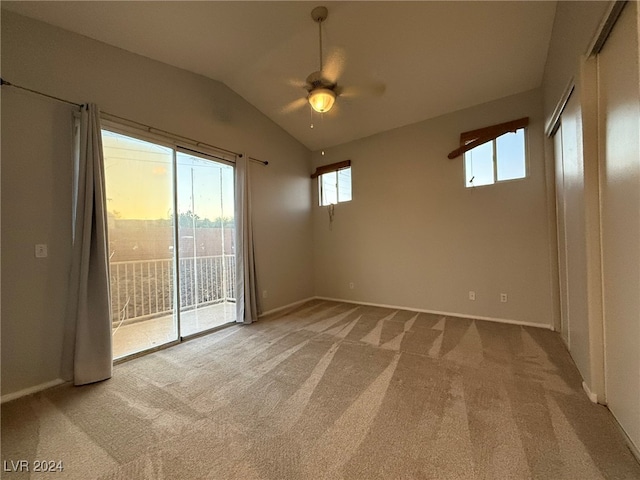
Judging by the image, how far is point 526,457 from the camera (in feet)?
4.46

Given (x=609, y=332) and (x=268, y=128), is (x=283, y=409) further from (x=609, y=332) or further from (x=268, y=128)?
(x=268, y=128)

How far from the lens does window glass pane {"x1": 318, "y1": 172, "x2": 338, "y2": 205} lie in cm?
507

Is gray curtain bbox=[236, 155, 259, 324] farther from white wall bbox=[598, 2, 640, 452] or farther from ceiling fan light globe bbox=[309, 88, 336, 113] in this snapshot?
white wall bbox=[598, 2, 640, 452]

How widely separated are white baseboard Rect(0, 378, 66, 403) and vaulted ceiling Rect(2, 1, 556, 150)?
3095mm

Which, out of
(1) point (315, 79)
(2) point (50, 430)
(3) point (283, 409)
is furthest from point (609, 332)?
(2) point (50, 430)

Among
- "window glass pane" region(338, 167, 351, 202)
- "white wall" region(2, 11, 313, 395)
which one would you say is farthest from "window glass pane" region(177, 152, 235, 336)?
"window glass pane" region(338, 167, 351, 202)

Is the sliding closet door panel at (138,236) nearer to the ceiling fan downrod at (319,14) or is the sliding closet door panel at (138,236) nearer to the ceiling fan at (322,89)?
the ceiling fan at (322,89)

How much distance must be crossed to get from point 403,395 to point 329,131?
4.12 meters

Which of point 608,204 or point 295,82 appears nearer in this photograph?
point 608,204

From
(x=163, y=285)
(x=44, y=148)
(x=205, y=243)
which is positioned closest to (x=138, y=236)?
(x=163, y=285)

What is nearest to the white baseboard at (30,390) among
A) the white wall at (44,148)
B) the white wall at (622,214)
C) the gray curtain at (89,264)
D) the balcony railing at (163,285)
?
the white wall at (44,148)

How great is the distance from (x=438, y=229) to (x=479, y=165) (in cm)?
106

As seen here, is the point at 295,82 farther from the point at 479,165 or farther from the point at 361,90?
the point at 479,165

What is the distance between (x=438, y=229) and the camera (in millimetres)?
3957
